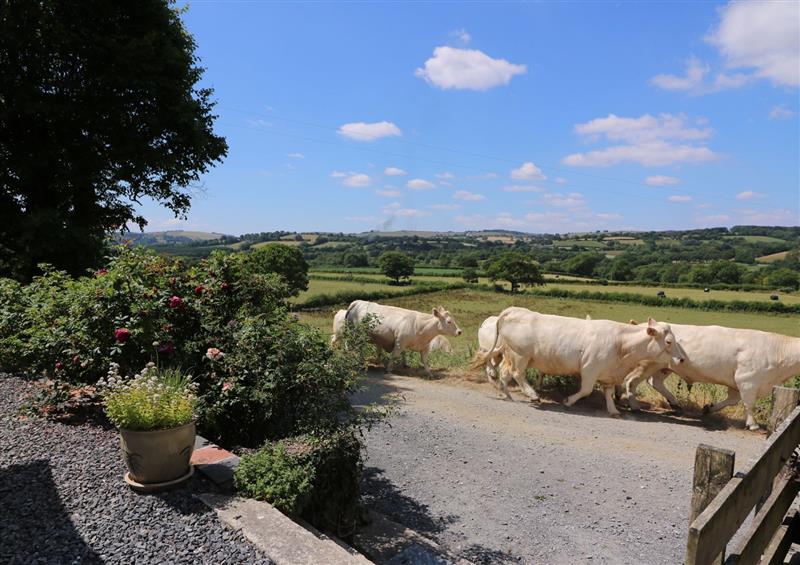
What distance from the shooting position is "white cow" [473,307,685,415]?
10.7m

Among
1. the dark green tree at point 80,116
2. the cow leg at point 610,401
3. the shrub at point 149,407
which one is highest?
the dark green tree at point 80,116

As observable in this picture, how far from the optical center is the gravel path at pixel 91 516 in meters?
3.47

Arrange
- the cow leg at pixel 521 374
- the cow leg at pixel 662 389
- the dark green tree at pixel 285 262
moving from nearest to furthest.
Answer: the cow leg at pixel 662 389, the cow leg at pixel 521 374, the dark green tree at pixel 285 262

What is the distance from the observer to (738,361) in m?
9.98

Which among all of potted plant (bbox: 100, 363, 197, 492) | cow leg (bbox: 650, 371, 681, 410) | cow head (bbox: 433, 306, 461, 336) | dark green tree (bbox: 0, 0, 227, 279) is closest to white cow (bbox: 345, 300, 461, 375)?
cow head (bbox: 433, 306, 461, 336)

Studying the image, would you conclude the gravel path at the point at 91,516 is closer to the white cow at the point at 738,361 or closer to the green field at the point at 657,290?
the white cow at the point at 738,361

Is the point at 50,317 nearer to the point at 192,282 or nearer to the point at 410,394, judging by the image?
the point at 192,282

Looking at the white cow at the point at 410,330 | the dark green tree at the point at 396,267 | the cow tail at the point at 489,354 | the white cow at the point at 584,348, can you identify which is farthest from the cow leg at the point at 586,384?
→ the dark green tree at the point at 396,267

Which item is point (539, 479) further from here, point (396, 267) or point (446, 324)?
point (396, 267)

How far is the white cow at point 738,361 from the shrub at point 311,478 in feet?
29.0


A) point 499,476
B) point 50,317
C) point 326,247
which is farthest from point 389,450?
point 326,247

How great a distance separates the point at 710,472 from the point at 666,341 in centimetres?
884

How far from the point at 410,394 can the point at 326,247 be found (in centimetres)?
10455

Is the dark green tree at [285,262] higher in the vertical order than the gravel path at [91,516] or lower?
higher
